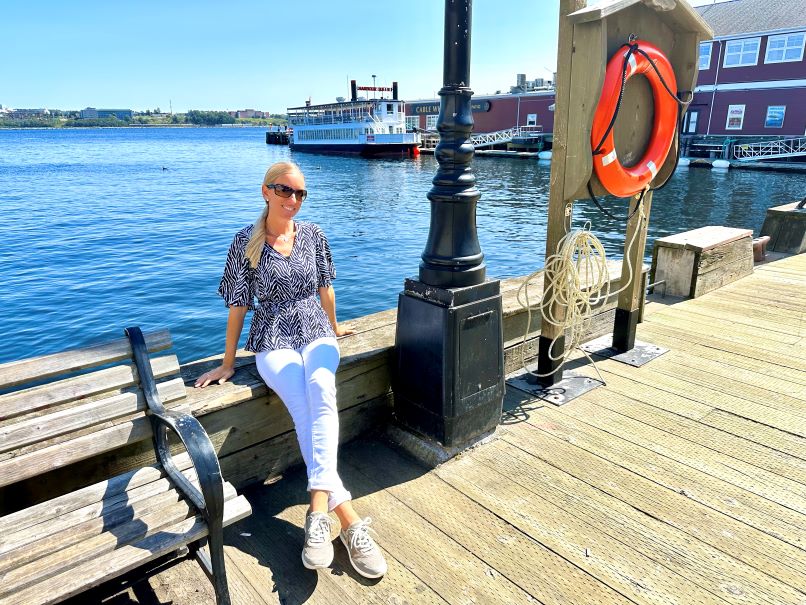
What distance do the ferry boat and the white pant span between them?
1683 inches

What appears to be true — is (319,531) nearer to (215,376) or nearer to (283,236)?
(215,376)

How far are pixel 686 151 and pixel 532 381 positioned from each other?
1302 inches

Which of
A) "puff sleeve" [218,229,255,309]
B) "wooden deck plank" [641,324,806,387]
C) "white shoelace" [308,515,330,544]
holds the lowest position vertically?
"wooden deck plank" [641,324,806,387]

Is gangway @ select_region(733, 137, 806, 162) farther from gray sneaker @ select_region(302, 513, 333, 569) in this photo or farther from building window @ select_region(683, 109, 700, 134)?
gray sneaker @ select_region(302, 513, 333, 569)

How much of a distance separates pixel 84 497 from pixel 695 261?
4.75 metres

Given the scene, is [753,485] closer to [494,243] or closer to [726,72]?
[494,243]

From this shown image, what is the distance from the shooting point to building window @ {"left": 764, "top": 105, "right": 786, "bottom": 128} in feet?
90.3

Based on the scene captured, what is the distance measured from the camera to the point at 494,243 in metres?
15.4

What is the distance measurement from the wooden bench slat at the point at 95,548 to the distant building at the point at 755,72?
3142 cm

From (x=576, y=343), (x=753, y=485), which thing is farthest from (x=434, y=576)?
(x=576, y=343)

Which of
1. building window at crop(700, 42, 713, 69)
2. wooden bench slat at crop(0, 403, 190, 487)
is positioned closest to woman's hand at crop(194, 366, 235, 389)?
wooden bench slat at crop(0, 403, 190, 487)

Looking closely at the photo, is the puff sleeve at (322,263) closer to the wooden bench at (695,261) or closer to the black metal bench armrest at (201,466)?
the black metal bench armrest at (201,466)

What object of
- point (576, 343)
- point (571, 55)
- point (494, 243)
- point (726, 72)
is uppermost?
point (726, 72)

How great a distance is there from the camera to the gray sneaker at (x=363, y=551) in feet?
6.12
